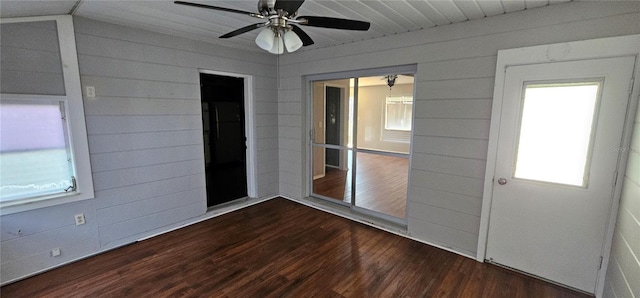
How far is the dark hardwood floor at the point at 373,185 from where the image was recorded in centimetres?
395

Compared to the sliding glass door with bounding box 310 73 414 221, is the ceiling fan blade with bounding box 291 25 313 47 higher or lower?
higher

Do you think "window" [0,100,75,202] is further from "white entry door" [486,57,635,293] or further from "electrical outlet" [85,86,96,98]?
"white entry door" [486,57,635,293]

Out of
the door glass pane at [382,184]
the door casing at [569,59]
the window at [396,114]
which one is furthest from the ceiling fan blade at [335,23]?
the window at [396,114]

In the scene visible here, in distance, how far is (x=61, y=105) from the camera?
2.51 metres

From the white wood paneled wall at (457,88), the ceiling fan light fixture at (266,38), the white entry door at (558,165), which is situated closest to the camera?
the ceiling fan light fixture at (266,38)

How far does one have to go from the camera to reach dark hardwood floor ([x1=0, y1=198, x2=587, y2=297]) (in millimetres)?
2244

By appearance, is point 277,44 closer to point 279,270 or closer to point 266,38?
point 266,38

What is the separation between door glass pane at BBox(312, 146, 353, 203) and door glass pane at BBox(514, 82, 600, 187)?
8.45 ft

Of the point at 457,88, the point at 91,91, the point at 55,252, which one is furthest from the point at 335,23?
the point at 55,252

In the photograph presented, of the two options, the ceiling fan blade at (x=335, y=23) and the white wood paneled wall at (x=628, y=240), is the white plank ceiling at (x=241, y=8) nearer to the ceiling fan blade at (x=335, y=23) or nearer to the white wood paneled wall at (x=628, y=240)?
the ceiling fan blade at (x=335, y=23)

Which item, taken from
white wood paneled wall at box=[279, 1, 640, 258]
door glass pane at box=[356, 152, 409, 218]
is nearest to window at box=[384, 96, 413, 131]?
door glass pane at box=[356, 152, 409, 218]

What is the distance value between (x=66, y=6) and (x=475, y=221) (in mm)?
4246

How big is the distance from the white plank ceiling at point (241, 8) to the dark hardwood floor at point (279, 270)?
2.29m

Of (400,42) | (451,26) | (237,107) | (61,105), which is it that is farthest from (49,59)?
(451,26)
